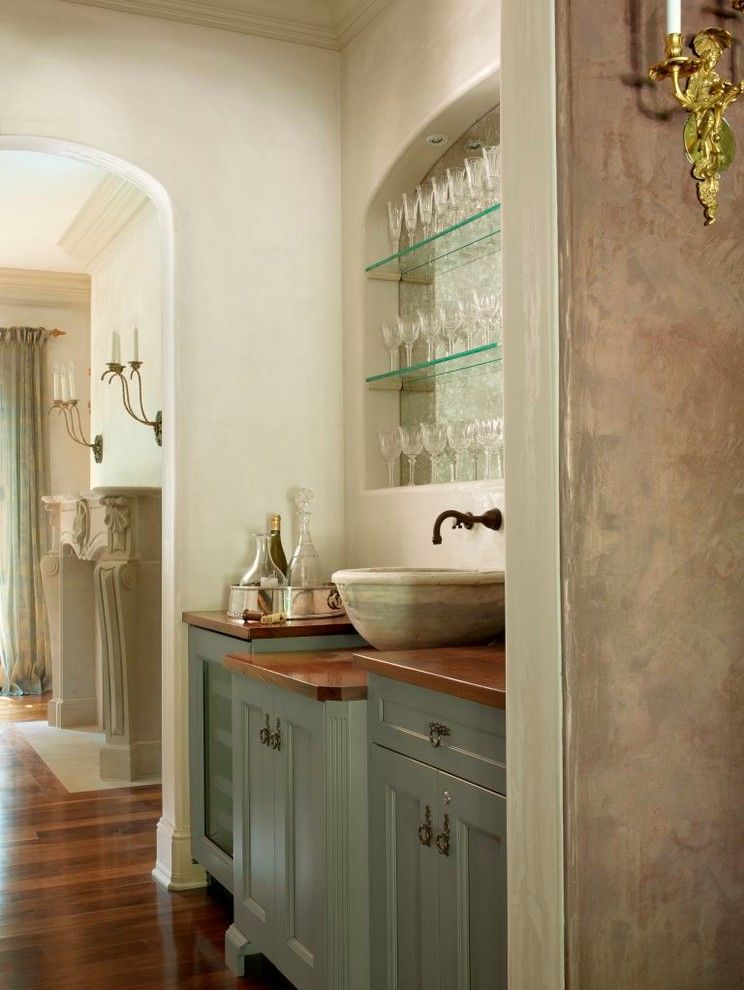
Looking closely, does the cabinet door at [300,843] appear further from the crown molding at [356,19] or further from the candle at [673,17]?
the crown molding at [356,19]

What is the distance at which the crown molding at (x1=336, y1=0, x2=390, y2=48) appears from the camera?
3854 millimetres

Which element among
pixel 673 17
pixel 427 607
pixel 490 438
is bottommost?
pixel 427 607

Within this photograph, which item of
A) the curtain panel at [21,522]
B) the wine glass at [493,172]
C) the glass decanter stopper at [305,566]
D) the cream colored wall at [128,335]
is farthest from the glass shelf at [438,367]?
the curtain panel at [21,522]

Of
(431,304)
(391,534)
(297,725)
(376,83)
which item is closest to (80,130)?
(376,83)

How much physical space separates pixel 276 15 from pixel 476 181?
4.43 feet

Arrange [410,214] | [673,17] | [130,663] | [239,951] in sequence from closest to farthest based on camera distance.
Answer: [673,17] → [239,951] → [410,214] → [130,663]

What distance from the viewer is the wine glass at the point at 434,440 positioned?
341cm

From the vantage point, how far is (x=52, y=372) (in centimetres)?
830

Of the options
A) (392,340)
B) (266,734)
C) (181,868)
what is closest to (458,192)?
(392,340)

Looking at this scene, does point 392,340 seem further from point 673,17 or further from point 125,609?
point 125,609

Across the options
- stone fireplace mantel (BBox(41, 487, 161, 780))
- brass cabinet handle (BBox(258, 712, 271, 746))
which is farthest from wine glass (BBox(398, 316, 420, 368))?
stone fireplace mantel (BBox(41, 487, 161, 780))

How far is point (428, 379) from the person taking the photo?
372 cm

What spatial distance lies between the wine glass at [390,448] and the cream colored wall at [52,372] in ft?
16.4

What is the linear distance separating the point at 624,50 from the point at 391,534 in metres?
2.24
